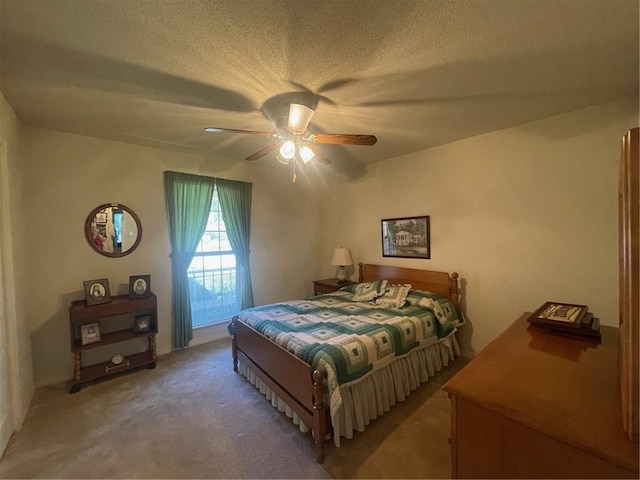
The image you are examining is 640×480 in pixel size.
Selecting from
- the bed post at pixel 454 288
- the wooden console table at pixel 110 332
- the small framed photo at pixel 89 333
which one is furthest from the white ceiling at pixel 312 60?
the small framed photo at pixel 89 333

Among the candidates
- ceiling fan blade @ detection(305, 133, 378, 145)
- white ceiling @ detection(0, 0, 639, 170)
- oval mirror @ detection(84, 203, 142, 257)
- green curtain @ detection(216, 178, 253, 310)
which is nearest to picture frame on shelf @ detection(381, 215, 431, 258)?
white ceiling @ detection(0, 0, 639, 170)

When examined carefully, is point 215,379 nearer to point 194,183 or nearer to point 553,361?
point 194,183

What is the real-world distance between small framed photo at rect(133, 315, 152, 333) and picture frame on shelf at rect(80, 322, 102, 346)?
0.33m

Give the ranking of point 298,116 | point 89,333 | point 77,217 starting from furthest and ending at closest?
point 77,217, point 89,333, point 298,116

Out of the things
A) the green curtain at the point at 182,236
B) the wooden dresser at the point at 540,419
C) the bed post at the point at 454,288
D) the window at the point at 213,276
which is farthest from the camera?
the window at the point at 213,276

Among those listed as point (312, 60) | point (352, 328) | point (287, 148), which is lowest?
point (352, 328)

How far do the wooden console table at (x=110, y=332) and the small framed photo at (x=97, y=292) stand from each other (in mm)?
59

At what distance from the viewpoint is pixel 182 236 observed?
3.48 meters

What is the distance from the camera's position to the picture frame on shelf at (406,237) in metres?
3.54

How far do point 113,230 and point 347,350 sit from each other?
2.97 metres

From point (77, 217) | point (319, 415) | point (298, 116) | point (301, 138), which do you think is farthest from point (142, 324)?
point (298, 116)

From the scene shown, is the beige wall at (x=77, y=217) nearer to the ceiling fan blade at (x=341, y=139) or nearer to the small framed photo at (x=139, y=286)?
the small framed photo at (x=139, y=286)

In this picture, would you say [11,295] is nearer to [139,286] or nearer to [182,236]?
[139,286]

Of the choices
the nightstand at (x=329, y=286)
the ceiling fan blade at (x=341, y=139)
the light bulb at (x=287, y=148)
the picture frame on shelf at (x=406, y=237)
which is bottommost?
the nightstand at (x=329, y=286)
